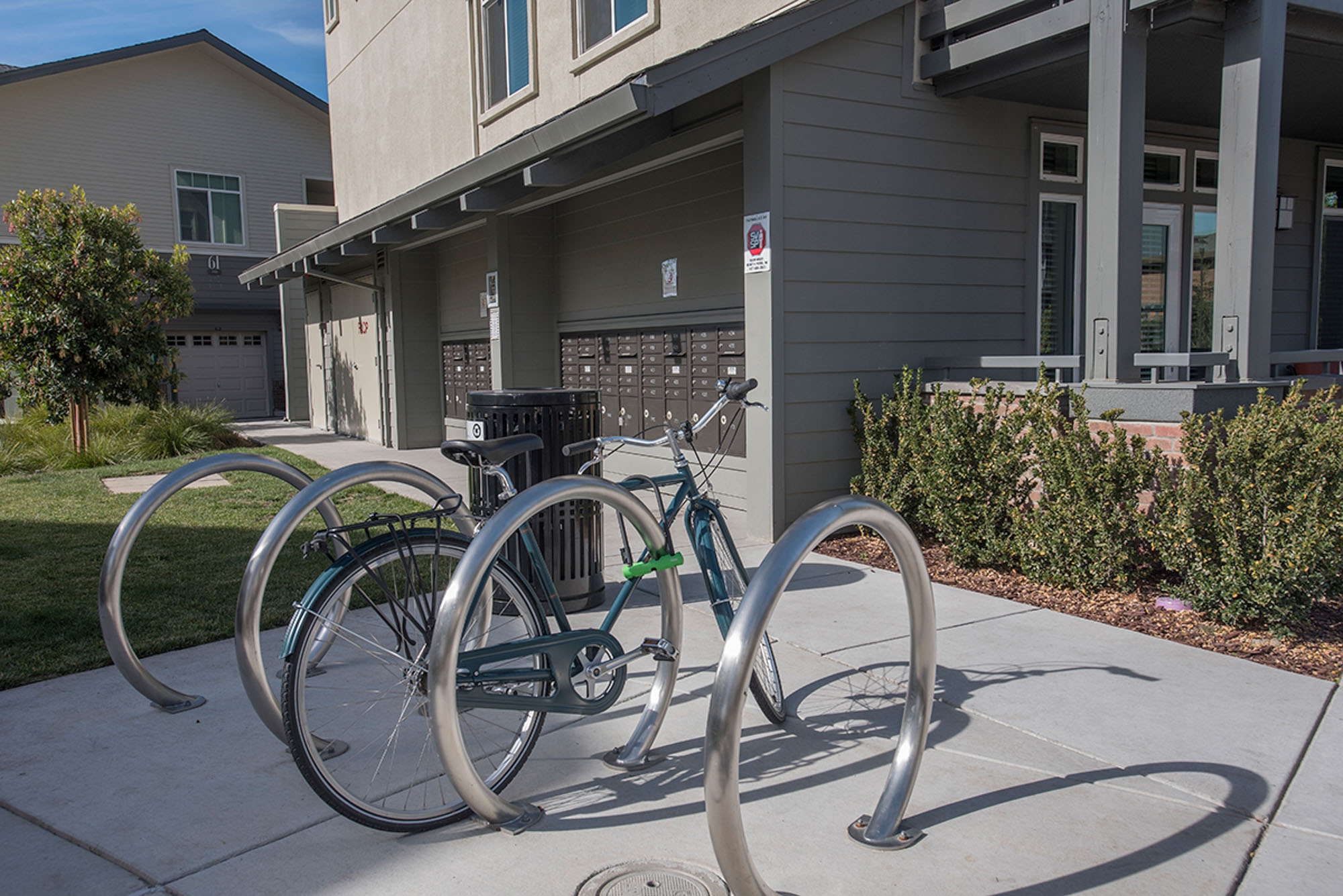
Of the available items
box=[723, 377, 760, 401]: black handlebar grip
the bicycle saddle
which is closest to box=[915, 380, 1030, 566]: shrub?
box=[723, 377, 760, 401]: black handlebar grip

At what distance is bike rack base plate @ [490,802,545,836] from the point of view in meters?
2.91

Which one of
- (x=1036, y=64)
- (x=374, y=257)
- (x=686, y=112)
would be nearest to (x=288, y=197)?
(x=374, y=257)

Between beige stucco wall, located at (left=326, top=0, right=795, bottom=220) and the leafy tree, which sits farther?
the leafy tree

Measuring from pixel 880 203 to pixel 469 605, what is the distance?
5456mm

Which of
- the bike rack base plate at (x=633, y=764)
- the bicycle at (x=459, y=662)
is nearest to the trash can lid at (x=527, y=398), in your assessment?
the bicycle at (x=459, y=662)

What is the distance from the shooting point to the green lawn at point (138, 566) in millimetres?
4801

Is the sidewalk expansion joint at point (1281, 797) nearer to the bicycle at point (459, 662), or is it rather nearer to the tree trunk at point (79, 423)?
the bicycle at point (459, 662)

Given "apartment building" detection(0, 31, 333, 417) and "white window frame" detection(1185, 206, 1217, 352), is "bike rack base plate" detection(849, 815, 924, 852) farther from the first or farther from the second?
"apartment building" detection(0, 31, 333, 417)

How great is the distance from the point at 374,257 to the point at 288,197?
11.6m

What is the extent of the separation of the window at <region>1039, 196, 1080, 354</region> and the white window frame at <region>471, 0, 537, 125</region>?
5722mm

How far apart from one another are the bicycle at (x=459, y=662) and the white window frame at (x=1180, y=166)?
7142 mm

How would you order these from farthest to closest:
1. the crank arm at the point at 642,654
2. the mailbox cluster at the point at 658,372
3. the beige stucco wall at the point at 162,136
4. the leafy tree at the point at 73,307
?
the beige stucco wall at the point at 162,136 < the leafy tree at the point at 73,307 < the mailbox cluster at the point at 658,372 < the crank arm at the point at 642,654

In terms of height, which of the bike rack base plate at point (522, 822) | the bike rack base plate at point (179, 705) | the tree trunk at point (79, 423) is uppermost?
the tree trunk at point (79, 423)

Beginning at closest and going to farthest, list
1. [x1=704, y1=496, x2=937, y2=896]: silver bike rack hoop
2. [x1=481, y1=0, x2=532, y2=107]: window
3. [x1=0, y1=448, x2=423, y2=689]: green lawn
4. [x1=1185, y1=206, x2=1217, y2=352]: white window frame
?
[x1=704, y1=496, x2=937, y2=896]: silver bike rack hoop → [x1=0, y1=448, x2=423, y2=689]: green lawn → [x1=1185, y1=206, x2=1217, y2=352]: white window frame → [x1=481, y1=0, x2=532, y2=107]: window
